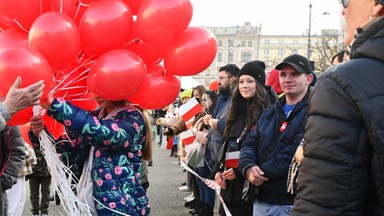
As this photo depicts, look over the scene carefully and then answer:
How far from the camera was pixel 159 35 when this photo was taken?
269 cm

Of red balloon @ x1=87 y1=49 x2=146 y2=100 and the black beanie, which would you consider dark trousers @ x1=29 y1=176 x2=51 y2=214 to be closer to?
the black beanie

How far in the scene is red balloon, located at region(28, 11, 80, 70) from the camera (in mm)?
2381

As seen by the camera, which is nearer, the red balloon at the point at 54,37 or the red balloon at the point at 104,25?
the red balloon at the point at 54,37

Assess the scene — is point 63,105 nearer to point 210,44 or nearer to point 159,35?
point 159,35

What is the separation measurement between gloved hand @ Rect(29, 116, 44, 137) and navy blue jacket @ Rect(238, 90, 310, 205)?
1611 millimetres

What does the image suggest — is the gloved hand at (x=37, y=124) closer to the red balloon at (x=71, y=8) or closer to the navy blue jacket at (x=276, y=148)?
the red balloon at (x=71, y=8)

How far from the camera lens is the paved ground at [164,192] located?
7.59 m

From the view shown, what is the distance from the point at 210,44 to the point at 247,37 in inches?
3917

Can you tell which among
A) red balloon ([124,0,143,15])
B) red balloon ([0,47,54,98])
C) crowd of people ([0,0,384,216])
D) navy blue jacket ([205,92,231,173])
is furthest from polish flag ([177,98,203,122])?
red balloon ([0,47,54,98])

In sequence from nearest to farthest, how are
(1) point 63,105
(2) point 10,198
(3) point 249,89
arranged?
(1) point 63,105
(3) point 249,89
(2) point 10,198

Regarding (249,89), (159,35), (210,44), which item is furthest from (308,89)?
(159,35)

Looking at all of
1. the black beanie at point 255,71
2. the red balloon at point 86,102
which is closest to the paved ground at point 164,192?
Answer: the red balloon at point 86,102

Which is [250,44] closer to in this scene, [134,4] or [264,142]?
[264,142]

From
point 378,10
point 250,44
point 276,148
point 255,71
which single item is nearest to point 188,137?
point 255,71
